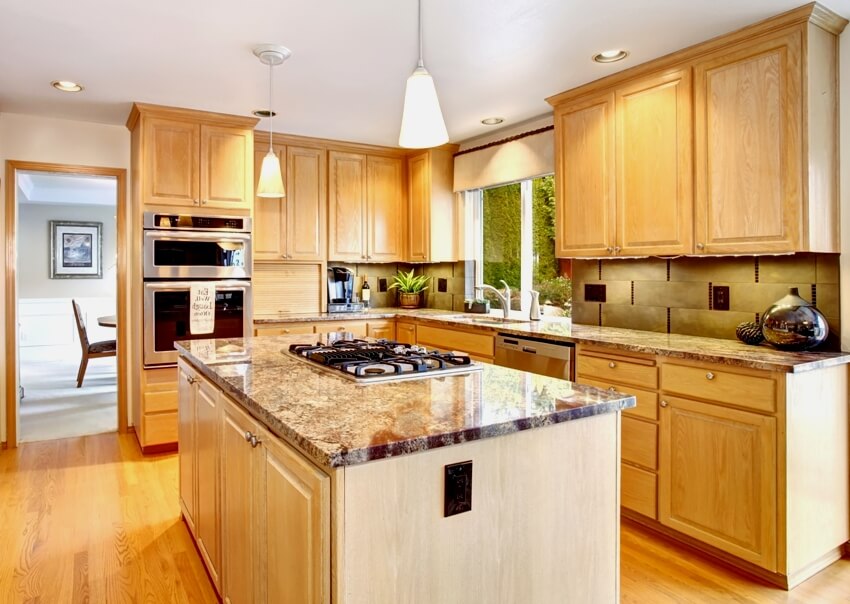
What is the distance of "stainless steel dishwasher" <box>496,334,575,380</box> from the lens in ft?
10.1

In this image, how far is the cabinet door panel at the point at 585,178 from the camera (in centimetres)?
321

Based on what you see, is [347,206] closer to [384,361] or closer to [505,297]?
[505,297]

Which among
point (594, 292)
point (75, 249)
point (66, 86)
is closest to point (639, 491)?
point (594, 292)

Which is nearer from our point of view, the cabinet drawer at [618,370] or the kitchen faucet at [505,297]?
the cabinet drawer at [618,370]

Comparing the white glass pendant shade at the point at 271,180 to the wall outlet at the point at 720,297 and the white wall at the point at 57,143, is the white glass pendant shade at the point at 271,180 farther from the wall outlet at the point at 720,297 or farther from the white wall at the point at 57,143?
the wall outlet at the point at 720,297

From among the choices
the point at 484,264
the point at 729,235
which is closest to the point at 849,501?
the point at 729,235

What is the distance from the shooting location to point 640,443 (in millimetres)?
2693

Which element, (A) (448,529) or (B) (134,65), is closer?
(A) (448,529)

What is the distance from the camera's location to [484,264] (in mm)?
4898

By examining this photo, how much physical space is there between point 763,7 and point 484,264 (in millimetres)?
2862

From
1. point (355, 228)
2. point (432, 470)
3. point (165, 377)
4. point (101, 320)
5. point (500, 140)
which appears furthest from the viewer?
point (101, 320)

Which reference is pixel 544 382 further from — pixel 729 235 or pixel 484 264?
pixel 484 264

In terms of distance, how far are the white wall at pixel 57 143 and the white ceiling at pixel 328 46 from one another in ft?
0.49

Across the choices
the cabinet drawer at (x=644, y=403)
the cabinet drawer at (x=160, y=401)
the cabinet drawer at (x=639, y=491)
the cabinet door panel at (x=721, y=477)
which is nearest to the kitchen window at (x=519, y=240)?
the cabinet drawer at (x=644, y=403)
